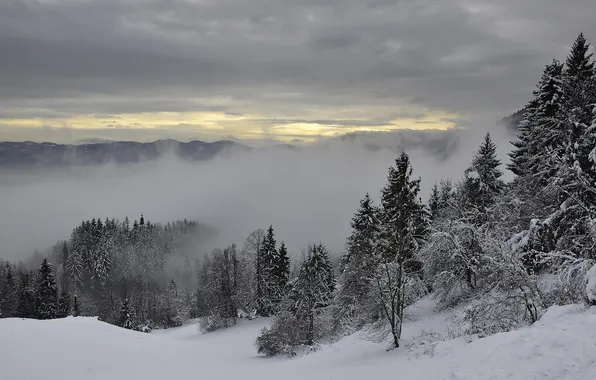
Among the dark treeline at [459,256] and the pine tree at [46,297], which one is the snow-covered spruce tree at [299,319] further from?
the pine tree at [46,297]

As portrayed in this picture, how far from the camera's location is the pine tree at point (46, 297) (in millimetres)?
58969

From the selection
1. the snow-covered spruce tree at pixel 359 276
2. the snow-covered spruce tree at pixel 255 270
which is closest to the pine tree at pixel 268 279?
the snow-covered spruce tree at pixel 255 270

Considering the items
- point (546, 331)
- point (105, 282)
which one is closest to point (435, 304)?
point (546, 331)

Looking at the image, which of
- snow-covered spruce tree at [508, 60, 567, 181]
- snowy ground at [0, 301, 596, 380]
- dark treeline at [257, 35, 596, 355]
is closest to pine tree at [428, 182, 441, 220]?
dark treeline at [257, 35, 596, 355]

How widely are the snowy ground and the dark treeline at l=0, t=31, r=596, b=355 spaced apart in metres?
1.71

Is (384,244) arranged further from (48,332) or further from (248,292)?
(248,292)

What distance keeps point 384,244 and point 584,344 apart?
11706 mm

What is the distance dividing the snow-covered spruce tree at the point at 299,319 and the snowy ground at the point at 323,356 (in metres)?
1.87

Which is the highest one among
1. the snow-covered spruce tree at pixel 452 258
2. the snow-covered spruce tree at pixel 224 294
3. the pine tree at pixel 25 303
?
the snow-covered spruce tree at pixel 452 258

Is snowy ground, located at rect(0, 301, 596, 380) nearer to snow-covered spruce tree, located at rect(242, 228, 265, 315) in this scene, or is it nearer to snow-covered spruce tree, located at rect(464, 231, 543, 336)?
snow-covered spruce tree, located at rect(464, 231, 543, 336)

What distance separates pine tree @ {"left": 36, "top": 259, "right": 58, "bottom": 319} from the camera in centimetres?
5897

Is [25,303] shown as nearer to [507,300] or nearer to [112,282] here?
[112,282]

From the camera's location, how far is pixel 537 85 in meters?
28.5

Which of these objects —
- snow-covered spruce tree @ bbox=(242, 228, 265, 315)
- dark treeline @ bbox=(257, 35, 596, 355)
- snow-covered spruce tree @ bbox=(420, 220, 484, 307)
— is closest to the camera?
dark treeline @ bbox=(257, 35, 596, 355)
